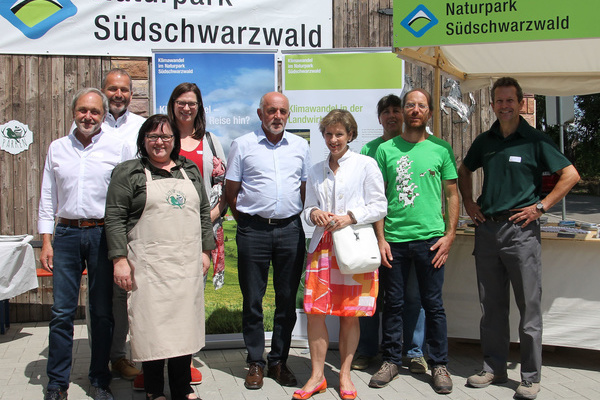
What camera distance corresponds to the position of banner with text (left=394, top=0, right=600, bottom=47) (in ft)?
10.7

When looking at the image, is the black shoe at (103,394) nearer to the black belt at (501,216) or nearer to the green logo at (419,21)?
the black belt at (501,216)

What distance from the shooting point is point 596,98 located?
2070 centimetres

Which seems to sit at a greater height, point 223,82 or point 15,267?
point 223,82

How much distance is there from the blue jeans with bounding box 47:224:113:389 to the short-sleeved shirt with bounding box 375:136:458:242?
179 cm

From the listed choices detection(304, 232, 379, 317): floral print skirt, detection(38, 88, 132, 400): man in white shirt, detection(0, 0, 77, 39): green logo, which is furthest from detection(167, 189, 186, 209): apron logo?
detection(0, 0, 77, 39): green logo

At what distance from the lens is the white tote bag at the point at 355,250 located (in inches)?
134

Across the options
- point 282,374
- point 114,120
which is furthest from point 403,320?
point 114,120

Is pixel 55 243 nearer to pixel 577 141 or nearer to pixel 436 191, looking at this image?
pixel 436 191

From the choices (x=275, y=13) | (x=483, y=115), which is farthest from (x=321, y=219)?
(x=483, y=115)

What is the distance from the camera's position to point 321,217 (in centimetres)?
351

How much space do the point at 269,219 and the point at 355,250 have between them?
0.65 metres

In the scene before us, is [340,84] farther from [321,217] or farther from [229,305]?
[229,305]

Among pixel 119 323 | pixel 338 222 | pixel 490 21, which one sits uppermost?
pixel 490 21

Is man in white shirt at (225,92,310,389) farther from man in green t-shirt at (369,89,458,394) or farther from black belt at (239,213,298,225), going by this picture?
man in green t-shirt at (369,89,458,394)
